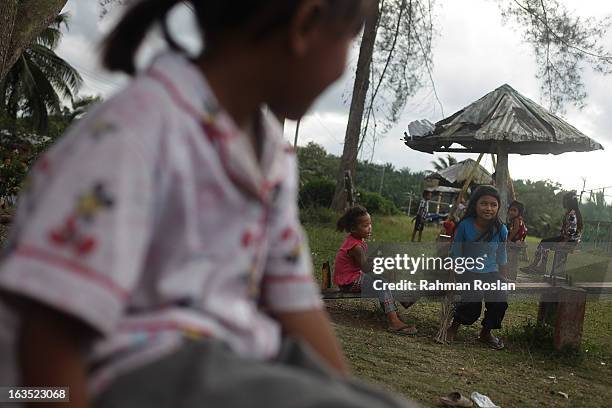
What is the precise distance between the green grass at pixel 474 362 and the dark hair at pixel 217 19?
346 centimetres

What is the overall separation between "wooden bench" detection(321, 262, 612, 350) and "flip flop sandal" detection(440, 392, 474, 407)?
2.37 metres

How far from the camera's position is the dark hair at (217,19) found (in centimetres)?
94

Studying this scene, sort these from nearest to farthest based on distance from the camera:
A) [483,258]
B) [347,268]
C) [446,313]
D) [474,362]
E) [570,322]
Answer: [474,362]
[570,322]
[446,313]
[483,258]
[347,268]

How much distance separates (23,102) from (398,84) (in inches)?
967

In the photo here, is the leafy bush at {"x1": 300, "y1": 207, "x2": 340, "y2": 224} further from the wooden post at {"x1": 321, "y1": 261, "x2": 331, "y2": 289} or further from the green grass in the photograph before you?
the wooden post at {"x1": 321, "y1": 261, "x2": 331, "y2": 289}

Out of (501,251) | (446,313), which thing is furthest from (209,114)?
(501,251)

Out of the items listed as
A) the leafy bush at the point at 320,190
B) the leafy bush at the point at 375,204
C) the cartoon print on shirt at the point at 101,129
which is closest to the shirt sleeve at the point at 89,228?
the cartoon print on shirt at the point at 101,129

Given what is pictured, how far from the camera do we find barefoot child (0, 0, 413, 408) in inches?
30.9

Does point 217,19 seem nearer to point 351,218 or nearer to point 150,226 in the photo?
point 150,226

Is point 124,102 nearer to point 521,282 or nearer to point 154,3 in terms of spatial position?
point 154,3

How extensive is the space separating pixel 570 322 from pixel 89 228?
5971mm

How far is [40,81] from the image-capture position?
26766mm

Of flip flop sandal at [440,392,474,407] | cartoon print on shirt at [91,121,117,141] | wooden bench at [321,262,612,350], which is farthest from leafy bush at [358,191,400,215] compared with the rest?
cartoon print on shirt at [91,121,117,141]

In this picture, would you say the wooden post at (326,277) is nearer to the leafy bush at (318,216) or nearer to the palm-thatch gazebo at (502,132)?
the palm-thatch gazebo at (502,132)
